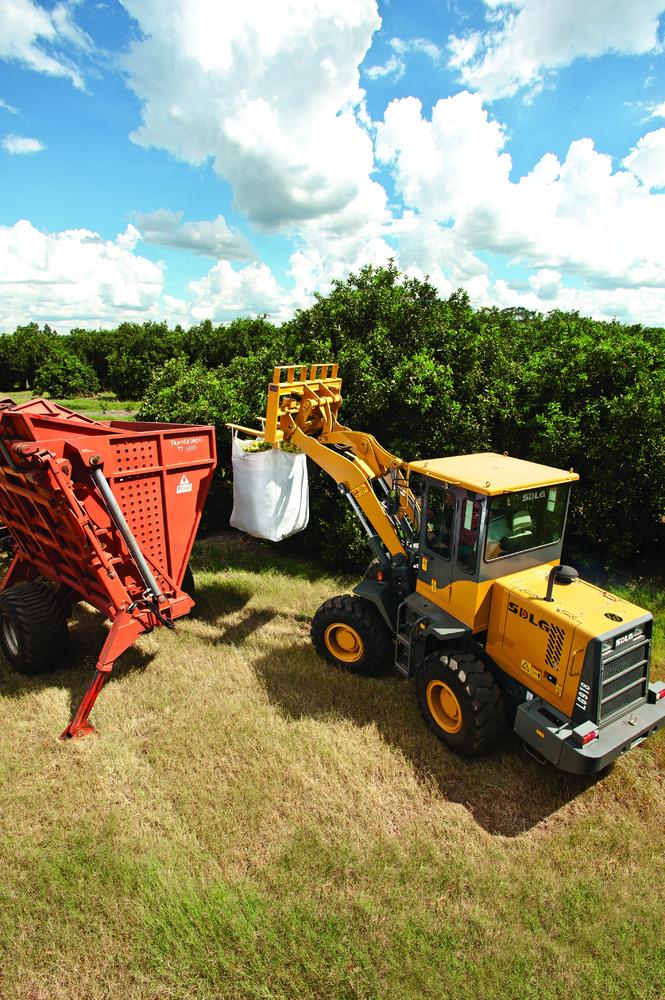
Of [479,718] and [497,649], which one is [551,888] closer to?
[479,718]

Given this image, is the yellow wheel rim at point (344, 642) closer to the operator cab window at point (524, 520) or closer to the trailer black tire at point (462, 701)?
the trailer black tire at point (462, 701)

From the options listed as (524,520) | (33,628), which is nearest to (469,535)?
(524,520)

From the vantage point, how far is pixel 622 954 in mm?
3531

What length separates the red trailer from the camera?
5492mm

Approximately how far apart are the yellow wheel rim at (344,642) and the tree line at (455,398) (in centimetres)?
296

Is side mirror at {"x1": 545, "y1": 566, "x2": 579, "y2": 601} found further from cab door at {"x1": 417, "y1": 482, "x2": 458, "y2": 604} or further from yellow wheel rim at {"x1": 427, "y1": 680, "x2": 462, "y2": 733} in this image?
yellow wheel rim at {"x1": 427, "y1": 680, "x2": 462, "y2": 733}

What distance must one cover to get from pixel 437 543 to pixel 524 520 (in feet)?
2.82

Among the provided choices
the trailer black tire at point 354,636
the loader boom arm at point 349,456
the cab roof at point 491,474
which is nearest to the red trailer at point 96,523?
the loader boom arm at point 349,456

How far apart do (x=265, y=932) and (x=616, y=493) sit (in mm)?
7911

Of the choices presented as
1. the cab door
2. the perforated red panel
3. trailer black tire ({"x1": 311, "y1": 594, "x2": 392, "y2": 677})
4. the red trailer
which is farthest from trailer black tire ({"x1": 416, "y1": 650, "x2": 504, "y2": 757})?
the perforated red panel

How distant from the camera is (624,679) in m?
4.55

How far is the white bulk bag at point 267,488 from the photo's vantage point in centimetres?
743

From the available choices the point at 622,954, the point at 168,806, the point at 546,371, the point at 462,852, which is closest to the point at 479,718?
the point at 462,852

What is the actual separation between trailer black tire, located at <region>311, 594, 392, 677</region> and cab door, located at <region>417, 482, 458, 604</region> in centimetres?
86
